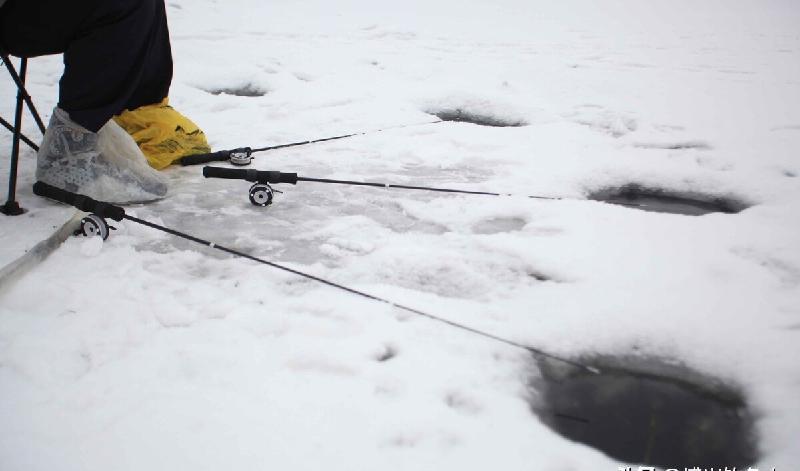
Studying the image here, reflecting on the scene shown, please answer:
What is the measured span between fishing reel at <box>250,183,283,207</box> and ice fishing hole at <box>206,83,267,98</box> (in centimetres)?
228

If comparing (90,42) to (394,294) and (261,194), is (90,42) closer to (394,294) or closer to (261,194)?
(261,194)

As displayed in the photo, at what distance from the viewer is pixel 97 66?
1.99 meters

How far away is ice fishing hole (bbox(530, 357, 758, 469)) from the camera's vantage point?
1.24 metres

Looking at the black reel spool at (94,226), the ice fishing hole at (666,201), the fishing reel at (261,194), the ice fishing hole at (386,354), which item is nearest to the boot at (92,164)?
the black reel spool at (94,226)

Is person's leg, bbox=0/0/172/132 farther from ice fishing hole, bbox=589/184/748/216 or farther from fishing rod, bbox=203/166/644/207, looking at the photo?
ice fishing hole, bbox=589/184/748/216

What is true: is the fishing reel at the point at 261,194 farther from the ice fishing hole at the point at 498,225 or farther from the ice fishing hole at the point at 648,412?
the ice fishing hole at the point at 648,412

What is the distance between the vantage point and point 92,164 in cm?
218

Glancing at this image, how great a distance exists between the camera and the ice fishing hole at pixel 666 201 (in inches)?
101

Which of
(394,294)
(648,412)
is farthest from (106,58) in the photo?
(648,412)

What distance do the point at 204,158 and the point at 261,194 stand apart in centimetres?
65

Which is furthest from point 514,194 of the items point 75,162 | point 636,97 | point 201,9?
point 201,9

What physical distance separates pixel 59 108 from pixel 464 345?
191 cm

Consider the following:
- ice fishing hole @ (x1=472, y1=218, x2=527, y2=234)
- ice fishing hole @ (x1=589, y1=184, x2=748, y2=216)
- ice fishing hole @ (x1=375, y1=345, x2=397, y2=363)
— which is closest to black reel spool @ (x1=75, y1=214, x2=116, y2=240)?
ice fishing hole @ (x1=375, y1=345, x2=397, y2=363)

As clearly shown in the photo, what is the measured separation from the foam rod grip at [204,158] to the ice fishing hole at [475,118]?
1.86 m
